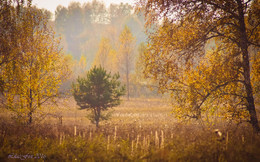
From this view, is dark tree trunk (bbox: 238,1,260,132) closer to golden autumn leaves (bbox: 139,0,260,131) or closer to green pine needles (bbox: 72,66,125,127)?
golden autumn leaves (bbox: 139,0,260,131)

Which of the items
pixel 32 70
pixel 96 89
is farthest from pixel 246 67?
pixel 32 70

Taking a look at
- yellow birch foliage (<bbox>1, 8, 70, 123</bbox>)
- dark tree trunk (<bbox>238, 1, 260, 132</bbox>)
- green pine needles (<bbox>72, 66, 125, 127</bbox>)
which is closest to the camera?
dark tree trunk (<bbox>238, 1, 260, 132</bbox>)

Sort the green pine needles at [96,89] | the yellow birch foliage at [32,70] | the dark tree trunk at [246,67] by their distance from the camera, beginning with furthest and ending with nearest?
the green pine needles at [96,89]
the yellow birch foliage at [32,70]
the dark tree trunk at [246,67]

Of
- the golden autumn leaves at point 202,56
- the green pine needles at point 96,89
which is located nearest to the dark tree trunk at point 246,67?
the golden autumn leaves at point 202,56

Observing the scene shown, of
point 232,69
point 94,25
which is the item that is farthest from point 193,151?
point 94,25

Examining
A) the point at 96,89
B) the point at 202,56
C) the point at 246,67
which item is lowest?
the point at 96,89

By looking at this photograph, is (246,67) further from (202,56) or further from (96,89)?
(96,89)

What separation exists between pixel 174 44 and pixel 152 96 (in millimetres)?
36947

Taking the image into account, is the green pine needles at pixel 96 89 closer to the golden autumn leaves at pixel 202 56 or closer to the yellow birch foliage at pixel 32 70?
the yellow birch foliage at pixel 32 70

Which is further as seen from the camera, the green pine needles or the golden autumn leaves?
the green pine needles

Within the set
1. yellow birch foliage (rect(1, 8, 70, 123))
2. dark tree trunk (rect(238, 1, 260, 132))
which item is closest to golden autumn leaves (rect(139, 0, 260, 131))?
dark tree trunk (rect(238, 1, 260, 132))

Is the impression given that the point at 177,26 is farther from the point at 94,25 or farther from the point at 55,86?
the point at 94,25

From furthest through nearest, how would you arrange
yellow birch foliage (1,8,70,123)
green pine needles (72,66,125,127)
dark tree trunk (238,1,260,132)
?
green pine needles (72,66,125,127) < yellow birch foliage (1,8,70,123) < dark tree trunk (238,1,260,132)

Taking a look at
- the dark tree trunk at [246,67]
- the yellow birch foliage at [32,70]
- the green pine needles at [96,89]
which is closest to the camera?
the dark tree trunk at [246,67]
